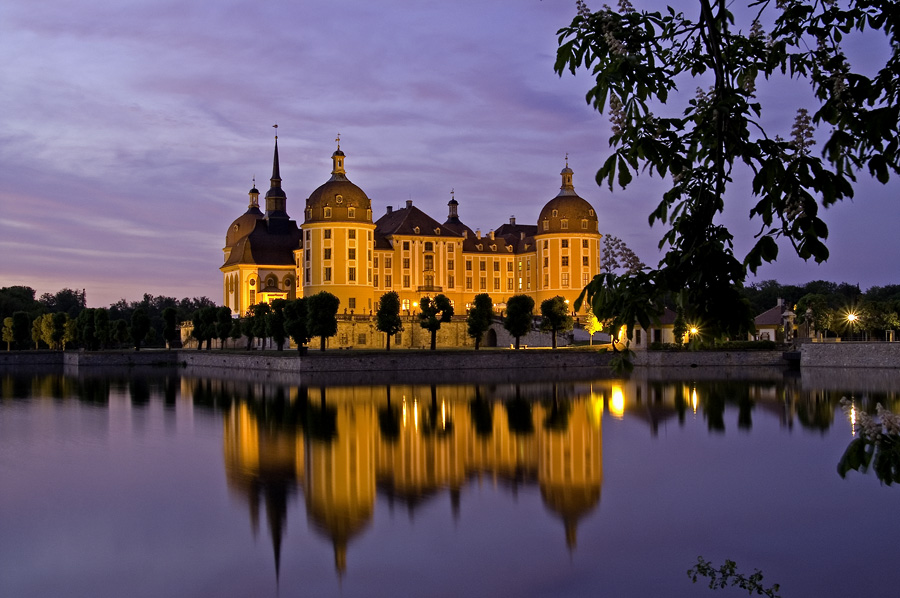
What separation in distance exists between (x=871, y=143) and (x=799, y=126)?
12.4 inches

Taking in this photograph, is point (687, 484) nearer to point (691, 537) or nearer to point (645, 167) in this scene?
point (691, 537)

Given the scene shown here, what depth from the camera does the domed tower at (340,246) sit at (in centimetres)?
6091

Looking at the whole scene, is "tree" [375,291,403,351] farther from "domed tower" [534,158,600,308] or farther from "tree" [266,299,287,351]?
"domed tower" [534,158,600,308]

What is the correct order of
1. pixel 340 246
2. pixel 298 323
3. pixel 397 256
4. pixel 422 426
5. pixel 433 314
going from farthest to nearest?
1. pixel 397 256
2. pixel 340 246
3. pixel 433 314
4. pixel 298 323
5. pixel 422 426

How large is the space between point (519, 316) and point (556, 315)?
2.33 m

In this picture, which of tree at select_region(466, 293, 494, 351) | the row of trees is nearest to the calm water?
the row of trees

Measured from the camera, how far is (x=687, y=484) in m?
18.6

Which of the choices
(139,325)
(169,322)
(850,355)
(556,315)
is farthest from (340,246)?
(850,355)

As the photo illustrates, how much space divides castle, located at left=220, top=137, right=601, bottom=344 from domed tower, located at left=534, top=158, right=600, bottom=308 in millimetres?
75

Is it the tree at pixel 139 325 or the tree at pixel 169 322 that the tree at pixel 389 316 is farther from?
the tree at pixel 169 322

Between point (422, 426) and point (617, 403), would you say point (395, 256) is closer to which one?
point (617, 403)

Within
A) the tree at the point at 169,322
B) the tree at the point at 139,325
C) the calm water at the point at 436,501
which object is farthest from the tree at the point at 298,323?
the tree at the point at 169,322

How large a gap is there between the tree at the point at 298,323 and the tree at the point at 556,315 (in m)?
14.8

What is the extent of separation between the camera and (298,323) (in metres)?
49.7
